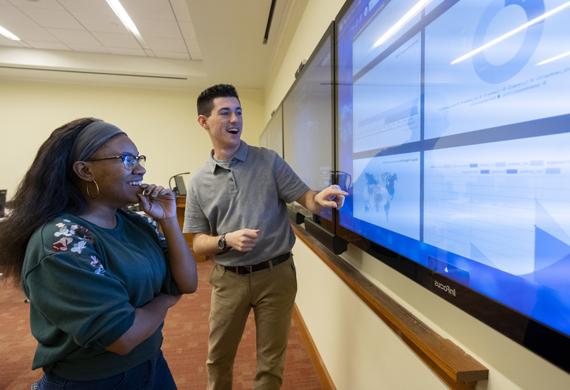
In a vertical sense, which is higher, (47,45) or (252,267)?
(47,45)

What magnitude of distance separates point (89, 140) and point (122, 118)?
16.2 feet

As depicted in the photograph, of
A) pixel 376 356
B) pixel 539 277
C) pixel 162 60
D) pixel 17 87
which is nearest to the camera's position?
pixel 539 277

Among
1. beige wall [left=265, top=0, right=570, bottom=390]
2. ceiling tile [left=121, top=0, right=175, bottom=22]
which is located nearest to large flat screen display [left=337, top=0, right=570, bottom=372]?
beige wall [left=265, top=0, right=570, bottom=390]

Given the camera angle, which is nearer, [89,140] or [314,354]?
[89,140]

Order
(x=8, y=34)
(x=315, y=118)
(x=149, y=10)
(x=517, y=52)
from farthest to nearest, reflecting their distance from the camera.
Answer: (x=8, y=34) < (x=149, y=10) < (x=315, y=118) < (x=517, y=52)

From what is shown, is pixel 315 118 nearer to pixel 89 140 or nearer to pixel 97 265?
pixel 89 140

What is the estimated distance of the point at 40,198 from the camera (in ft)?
2.70

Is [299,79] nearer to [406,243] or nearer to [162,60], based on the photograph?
[406,243]

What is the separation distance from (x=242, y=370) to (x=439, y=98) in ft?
6.83

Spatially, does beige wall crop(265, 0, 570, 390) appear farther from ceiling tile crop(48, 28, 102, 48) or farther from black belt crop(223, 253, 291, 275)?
ceiling tile crop(48, 28, 102, 48)

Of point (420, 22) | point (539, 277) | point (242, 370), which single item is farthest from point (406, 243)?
point (242, 370)

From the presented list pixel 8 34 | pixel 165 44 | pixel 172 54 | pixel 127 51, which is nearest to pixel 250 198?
pixel 165 44

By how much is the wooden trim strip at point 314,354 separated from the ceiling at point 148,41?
2.49 meters

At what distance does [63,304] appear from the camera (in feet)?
2.38
